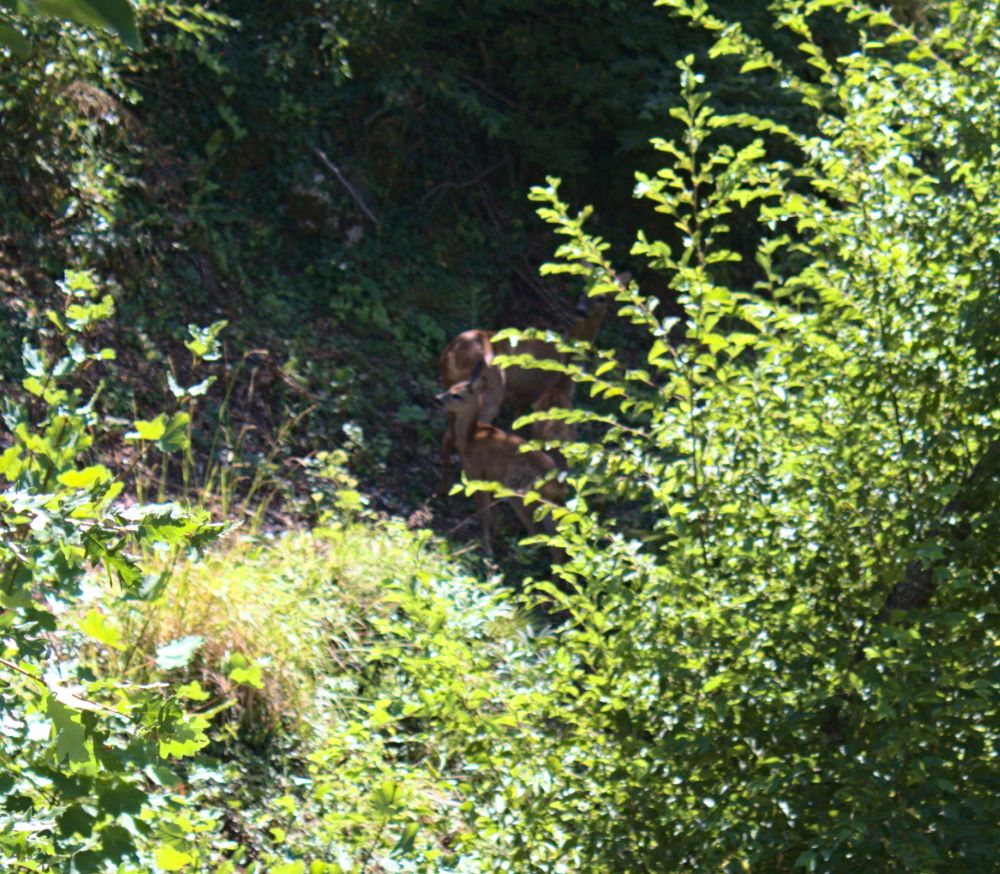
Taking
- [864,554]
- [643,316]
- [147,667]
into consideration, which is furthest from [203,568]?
[864,554]

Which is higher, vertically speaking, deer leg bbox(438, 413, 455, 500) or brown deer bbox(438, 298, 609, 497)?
brown deer bbox(438, 298, 609, 497)

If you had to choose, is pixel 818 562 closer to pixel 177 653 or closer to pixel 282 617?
pixel 177 653

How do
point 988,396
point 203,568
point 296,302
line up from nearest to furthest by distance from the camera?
1. point 988,396
2. point 203,568
3. point 296,302

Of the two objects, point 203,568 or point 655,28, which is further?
point 655,28

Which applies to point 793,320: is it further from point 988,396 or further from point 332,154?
point 332,154

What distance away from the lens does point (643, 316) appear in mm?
4703

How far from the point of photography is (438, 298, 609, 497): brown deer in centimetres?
1113

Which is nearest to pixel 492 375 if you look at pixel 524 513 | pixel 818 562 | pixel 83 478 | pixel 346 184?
pixel 524 513

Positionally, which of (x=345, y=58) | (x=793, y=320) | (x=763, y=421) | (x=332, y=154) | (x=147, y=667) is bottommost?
(x=147, y=667)

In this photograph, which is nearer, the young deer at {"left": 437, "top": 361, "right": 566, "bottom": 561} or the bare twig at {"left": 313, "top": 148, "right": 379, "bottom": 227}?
the young deer at {"left": 437, "top": 361, "right": 566, "bottom": 561}

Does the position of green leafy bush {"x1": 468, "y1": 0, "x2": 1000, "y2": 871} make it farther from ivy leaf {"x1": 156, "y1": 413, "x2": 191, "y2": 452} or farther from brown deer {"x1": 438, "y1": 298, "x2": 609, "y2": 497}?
brown deer {"x1": 438, "y1": 298, "x2": 609, "y2": 497}

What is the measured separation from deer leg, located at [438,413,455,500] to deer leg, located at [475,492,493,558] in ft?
1.82

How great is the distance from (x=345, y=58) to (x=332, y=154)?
1.00 m

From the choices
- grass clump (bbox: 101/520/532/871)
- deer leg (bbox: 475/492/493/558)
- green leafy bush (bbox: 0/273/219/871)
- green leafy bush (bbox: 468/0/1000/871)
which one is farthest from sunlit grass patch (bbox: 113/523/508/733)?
green leafy bush (bbox: 0/273/219/871)
